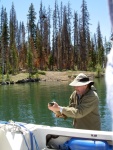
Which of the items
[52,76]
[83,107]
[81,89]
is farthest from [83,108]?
[52,76]

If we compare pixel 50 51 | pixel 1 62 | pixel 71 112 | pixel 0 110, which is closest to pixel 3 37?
pixel 1 62

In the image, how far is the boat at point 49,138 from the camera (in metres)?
3.31

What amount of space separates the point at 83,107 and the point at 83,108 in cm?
1

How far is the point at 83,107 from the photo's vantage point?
385 centimetres

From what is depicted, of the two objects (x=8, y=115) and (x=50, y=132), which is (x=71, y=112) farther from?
(x=8, y=115)

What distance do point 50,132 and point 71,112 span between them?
397mm

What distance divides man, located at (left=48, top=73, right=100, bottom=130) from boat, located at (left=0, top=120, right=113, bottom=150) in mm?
360

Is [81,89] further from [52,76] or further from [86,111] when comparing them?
[52,76]

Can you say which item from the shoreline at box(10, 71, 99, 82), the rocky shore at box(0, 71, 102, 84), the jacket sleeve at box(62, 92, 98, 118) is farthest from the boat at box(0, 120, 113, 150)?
the shoreline at box(10, 71, 99, 82)

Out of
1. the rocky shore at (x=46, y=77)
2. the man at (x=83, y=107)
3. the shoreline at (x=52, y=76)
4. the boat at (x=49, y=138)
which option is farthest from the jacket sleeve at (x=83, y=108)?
the shoreline at (x=52, y=76)

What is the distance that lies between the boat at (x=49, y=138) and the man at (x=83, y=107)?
36 centimetres

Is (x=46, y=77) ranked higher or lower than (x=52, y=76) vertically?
lower

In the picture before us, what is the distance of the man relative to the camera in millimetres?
3840

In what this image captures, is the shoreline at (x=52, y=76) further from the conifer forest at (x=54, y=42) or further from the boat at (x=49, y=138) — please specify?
the boat at (x=49, y=138)
